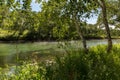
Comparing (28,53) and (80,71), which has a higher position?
(80,71)

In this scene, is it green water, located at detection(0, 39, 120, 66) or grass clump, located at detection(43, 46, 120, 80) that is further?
green water, located at detection(0, 39, 120, 66)

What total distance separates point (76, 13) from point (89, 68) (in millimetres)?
5614

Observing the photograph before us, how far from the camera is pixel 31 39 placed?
97.7m

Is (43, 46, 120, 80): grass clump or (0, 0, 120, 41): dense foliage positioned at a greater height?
(0, 0, 120, 41): dense foliage

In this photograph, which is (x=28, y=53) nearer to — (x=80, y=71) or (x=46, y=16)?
(x=46, y=16)

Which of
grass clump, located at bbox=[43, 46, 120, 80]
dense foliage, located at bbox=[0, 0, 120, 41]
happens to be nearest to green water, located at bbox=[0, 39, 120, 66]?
dense foliage, located at bbox=[0, 0, 120, 41]

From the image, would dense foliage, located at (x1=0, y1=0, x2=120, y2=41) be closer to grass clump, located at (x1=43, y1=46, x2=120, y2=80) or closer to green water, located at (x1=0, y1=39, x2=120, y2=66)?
green water, located at (x1=0, y1=39, x2=120, y2=66)

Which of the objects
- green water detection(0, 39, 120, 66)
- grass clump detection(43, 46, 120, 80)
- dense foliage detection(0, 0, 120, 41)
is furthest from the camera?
green water detection(0, 39, 120, 66)

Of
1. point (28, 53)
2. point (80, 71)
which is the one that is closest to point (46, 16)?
point (80, 71)

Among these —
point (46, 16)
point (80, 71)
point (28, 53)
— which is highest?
point (46, 16)

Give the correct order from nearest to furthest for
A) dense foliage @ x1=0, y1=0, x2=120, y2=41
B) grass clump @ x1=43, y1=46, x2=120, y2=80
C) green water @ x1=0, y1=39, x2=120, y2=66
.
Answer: grass clump @ x1=43, y1=46, x2=120, y2=80 < dense foliage @ x1=0, y1=0, x2=120, y2=41 < green water @ x1=0, y1=39, x2=120, y2=66

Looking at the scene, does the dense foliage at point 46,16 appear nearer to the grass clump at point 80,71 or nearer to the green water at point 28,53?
the green water at point 28,53

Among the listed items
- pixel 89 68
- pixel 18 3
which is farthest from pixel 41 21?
pixel 89 68

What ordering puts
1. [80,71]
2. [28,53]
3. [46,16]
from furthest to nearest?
[28,53] → [46,16] → [80,71]
